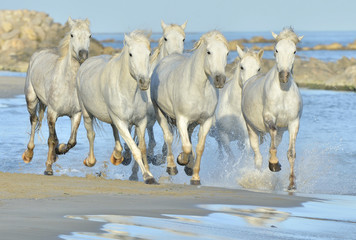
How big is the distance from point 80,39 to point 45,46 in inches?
1525

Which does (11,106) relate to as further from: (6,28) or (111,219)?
(6,28)

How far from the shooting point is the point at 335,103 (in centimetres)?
2495

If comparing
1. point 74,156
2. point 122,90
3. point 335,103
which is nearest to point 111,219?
point 122,90

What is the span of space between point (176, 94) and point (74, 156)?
14.6 ft

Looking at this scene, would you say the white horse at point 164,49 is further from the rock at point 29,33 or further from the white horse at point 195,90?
the rock at point 29,33

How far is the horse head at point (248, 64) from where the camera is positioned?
11.9 metres

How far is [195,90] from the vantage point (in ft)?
33.3

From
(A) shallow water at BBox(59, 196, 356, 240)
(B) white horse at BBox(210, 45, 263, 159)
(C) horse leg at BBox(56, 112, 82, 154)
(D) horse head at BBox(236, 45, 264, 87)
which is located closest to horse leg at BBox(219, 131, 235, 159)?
(B) white horse at BBox(210, 45, 263, 159)

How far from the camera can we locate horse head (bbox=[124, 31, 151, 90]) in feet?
30.7

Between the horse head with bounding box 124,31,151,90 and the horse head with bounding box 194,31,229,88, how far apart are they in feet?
2.46

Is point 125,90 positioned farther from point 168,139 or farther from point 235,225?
point 235,225

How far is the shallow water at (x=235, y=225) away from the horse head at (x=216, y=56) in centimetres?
232

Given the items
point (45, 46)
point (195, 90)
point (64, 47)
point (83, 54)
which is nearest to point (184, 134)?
point (195, 90)

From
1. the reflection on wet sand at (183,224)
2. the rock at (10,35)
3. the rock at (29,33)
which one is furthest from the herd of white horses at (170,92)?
the rock at (10,35)
